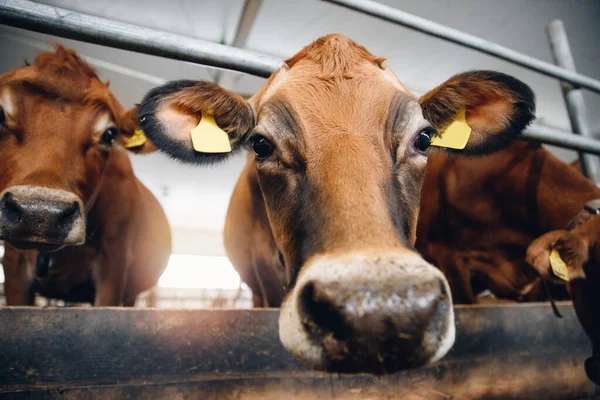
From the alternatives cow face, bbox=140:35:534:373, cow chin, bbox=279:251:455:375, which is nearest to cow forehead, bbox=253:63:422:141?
cow face, bbox=140:35:534:373

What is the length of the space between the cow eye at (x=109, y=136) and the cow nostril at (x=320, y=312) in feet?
6.89

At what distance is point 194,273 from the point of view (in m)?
20.3

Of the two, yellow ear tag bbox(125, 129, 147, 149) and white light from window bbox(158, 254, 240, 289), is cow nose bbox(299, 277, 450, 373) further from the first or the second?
white light from window bbox(158, 254, 240, 289)

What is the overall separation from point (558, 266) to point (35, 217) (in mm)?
2513

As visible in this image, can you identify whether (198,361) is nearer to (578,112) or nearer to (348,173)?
(348,173)

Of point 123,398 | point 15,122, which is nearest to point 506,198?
point 123,398

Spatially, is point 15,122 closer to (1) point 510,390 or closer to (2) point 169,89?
(2) point 169,89

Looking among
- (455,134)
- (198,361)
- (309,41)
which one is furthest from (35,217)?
(309,41)

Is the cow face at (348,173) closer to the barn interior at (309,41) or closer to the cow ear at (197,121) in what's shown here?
the cow ear at (197,121)

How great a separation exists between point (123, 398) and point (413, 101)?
1.59m

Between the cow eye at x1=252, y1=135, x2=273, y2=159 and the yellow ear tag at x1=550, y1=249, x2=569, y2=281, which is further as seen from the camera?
the yellow ear tag at x1=550, y1=249, x2=569, y2=281

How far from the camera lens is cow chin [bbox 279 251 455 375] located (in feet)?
2.76

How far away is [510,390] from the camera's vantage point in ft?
6.56

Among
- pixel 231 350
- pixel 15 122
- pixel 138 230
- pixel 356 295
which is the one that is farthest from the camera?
pixel 138 230
